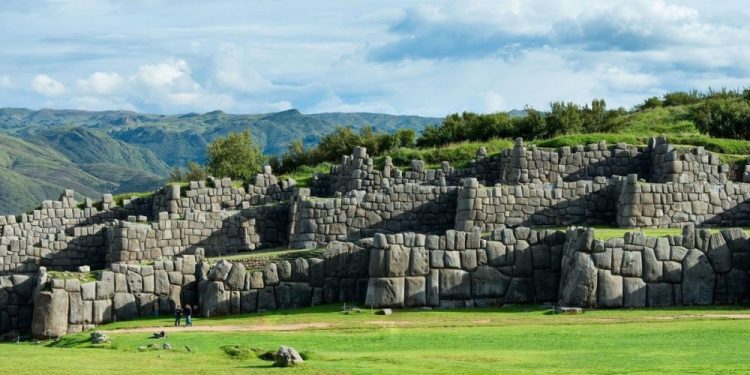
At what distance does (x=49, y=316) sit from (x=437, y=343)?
11.2 m

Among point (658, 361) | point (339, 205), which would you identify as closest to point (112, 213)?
point (339, 205)

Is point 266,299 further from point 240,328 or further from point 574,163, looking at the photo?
point 574,163

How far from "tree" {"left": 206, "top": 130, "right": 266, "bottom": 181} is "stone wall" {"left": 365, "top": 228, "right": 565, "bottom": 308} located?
3059cm

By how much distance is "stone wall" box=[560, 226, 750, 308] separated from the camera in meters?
30.1

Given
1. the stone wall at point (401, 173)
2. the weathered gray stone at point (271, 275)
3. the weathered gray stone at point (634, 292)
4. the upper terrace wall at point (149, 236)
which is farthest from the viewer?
the stone wall at point (401, 173)

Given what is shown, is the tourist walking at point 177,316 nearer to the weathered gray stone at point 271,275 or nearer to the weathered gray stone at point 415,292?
the weathered gray stone at point 271,275

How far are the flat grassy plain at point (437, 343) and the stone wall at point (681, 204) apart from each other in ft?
24.0

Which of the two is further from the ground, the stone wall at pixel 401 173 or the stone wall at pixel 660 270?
the stone wall at pixel 401 173

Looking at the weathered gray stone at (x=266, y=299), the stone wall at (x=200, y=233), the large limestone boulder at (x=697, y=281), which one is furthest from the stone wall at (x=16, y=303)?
the large limestone boulder at (x=697, y=281)

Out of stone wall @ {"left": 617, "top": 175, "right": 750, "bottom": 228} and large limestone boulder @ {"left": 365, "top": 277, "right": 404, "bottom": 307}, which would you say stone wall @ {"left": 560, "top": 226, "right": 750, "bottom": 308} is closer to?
large limestone boulder @ {"left": 365, "top": 277, "right": 404, "bottom": 307}

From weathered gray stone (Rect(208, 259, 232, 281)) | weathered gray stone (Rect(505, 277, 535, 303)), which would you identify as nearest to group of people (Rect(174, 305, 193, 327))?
weathered gray stone (Rect(208, 259, 232, 281))

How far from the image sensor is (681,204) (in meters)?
37.4

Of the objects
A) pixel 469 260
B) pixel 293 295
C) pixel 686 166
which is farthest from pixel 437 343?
pixel 686 166

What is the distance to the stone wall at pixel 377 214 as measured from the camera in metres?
40.2
